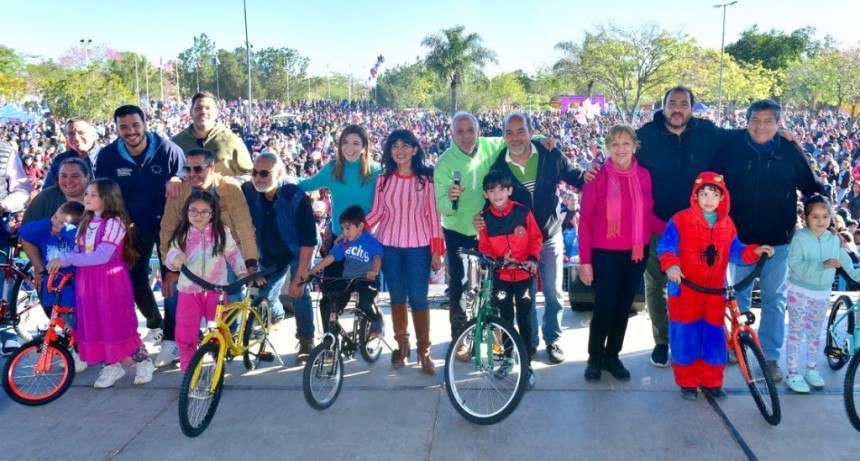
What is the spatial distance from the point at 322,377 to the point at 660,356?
229 centimetres

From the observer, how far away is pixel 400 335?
4.49m

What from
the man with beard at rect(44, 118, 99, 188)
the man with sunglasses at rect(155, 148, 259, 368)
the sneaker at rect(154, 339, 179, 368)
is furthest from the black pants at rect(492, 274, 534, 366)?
the man with beard at rect(44, 118, 99, 188)

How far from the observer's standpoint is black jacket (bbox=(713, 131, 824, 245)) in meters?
4.04

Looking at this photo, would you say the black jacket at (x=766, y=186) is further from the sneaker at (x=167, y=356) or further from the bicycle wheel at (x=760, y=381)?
the sneaker at (x=167, y=356)

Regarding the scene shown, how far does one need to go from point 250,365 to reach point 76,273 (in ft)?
4.17

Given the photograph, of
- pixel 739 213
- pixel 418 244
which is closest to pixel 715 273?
pixel 739 213

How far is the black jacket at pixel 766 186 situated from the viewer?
404 cm

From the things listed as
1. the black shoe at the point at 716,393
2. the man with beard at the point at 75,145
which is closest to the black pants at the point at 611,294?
the black shoe at the point at 716,393

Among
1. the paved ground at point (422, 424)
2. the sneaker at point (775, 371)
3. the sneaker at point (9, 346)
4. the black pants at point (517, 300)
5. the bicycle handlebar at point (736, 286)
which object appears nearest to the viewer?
the paved ground at point (422, 424)

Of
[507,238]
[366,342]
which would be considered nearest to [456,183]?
[507,238]

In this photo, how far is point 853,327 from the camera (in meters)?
4.20

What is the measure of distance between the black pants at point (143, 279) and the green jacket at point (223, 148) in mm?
724

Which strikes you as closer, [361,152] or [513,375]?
[513,375]

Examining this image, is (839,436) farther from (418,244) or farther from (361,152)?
(361,152)
